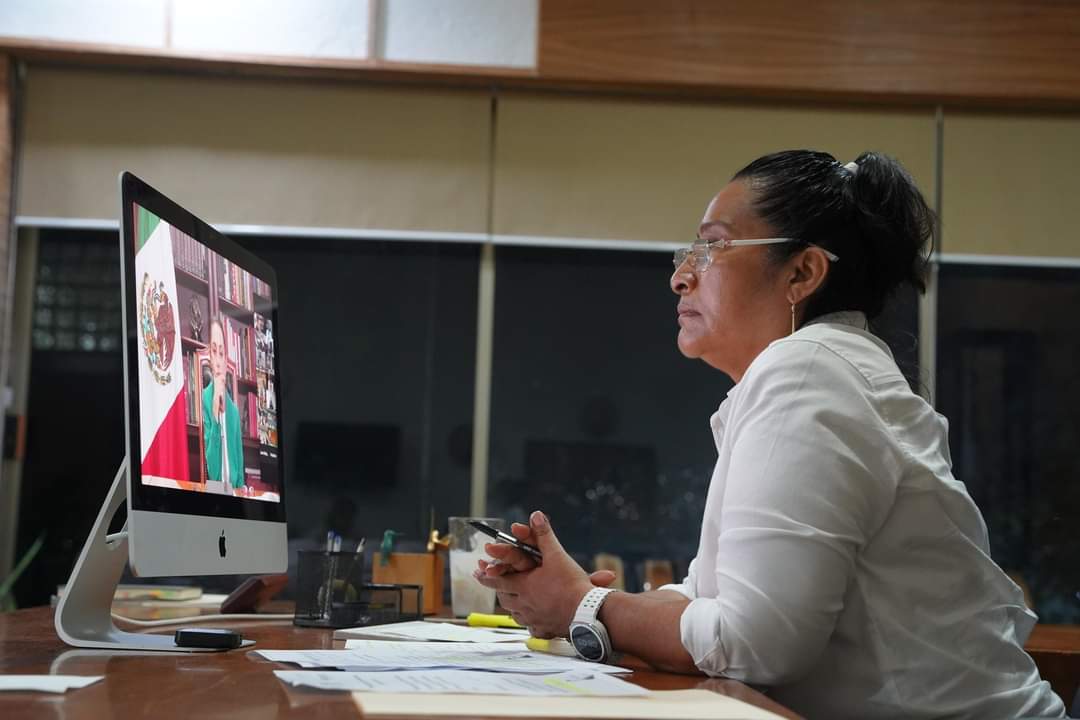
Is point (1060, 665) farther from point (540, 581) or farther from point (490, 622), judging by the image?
point (540, 581)

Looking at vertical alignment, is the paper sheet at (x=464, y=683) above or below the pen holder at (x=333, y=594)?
above

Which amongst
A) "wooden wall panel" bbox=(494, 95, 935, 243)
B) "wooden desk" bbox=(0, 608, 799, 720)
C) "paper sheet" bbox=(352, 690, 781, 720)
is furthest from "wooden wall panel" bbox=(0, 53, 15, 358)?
"paper sheet" bbox=(352, 690, 781, 720)

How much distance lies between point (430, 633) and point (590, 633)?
32cm

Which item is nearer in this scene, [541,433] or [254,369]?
[254,369]

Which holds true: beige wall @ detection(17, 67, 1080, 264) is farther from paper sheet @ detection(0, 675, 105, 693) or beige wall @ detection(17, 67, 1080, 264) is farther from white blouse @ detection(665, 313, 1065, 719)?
paper sheet @ detection(0, 675, 105, 693)

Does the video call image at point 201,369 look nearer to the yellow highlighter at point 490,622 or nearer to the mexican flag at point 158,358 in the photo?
the mexican flag at point 158,358

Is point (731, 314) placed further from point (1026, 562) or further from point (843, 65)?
point (1026, 562)

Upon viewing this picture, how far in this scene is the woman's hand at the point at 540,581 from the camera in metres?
1.40

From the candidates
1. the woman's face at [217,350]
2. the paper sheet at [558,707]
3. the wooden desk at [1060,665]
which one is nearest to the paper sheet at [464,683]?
the paper sheet at [558,707]

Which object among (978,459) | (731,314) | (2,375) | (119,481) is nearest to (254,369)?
(119,481)

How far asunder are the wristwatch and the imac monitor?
0.44m

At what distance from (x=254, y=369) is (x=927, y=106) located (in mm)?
2759

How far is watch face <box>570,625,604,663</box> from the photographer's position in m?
1.30

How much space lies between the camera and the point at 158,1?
3.68 meters
